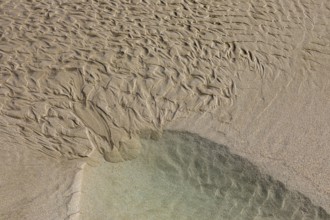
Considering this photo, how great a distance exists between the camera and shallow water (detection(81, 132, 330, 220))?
7.14 feet

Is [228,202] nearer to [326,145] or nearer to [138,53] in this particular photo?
[326,145]

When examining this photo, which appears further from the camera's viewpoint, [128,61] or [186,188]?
[128,61]

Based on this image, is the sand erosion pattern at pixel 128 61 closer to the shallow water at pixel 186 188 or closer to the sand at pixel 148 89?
the sand at pixel 148 89

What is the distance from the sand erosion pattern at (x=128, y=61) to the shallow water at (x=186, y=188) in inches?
4.2

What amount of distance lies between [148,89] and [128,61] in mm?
175

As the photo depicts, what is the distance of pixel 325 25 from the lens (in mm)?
2795

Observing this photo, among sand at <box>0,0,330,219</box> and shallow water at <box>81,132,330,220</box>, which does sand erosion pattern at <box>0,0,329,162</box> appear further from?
shallow water at <box>81,132,330,220</box>

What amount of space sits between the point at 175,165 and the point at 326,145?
0.65 metres

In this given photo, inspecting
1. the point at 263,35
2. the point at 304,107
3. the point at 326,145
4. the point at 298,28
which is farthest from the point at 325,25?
the point at 326,145

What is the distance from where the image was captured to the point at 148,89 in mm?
2439

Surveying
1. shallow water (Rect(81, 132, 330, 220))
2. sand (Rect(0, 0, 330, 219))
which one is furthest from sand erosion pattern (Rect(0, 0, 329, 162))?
shallow water (Rect(81, 132, 330, 220))

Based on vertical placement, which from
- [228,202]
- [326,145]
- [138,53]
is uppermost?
[138,53]

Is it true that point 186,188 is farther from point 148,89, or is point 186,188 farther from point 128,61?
point 128,61

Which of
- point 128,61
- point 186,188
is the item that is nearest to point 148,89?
point 128,61
